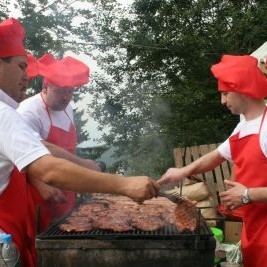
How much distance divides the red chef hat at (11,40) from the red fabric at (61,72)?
1.36 m

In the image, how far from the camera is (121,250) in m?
2.65

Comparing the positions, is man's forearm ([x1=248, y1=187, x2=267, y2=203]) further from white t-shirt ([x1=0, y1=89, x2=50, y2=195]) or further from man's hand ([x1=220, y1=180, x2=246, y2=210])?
white t-shirt ([x1=0, y1=89, x2=50, y2=195])

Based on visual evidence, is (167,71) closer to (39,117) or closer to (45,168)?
(39,117)

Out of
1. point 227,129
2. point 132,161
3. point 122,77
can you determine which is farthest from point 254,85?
point 122,77

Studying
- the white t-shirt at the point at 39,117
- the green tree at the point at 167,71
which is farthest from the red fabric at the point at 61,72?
the green tree at the point at 167,71

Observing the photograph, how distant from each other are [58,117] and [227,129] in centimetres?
960

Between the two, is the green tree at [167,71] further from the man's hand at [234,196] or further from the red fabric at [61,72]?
the man's hand at [234,196]

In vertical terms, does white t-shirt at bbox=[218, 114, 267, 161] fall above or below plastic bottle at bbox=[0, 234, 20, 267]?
above

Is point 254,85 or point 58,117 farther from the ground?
point 254,85

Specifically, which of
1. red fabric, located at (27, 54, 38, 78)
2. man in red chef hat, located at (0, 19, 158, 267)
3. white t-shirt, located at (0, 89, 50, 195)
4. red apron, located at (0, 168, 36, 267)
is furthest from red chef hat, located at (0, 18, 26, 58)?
red fabric, located at (27, 54, 38, 78)

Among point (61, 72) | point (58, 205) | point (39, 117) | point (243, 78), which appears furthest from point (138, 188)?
point (61, 72)

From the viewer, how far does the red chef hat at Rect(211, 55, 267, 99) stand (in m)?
3.19

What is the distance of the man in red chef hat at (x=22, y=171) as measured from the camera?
208 cm

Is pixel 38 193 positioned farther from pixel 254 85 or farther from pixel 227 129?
pixel 227 129
